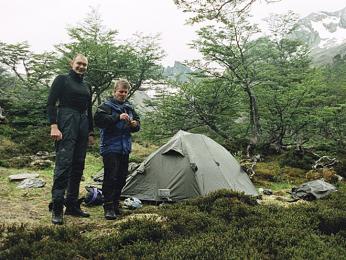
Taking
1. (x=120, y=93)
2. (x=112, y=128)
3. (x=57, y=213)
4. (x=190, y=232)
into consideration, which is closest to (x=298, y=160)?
(x=120, y=93)

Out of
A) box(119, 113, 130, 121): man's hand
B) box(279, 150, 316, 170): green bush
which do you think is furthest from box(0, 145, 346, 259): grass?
box(279, 150, 316, 170): green bush

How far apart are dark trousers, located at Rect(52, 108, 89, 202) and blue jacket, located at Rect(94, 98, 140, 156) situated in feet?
1.07

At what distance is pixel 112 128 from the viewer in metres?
6.81

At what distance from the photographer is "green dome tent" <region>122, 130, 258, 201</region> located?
328 inches

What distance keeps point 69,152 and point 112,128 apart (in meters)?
0.91

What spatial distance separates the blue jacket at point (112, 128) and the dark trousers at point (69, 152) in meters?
0.33

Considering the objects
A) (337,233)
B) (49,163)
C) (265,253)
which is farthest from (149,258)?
(49,163)

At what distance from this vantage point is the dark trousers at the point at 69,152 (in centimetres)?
623

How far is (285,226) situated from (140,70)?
19196 millimetres

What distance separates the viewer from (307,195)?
358 inches

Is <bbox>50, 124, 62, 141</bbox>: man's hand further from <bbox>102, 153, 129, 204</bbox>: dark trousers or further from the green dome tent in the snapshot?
the green dome tent

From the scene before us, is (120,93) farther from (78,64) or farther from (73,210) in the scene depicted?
(73,210)

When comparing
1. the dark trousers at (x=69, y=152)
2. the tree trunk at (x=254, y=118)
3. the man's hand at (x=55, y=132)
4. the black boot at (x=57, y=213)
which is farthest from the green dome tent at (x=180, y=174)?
the tree trunk at (x=254, y=118)

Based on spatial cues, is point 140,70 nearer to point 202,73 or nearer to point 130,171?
point 202,73
